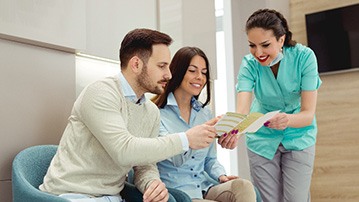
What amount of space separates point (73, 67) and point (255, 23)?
1.01 metres

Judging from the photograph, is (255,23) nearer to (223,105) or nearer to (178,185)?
(178,185)

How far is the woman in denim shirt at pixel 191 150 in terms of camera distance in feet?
6.35

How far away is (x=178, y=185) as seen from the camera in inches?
76.5

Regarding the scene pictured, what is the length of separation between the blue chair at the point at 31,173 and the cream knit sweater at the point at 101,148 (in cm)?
8

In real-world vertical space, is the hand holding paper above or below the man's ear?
below

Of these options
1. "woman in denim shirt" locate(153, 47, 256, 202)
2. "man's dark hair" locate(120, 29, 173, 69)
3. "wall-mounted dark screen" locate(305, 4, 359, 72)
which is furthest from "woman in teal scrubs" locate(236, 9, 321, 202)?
"wall-mounted dark screen" locate(305, 4, 359, 72)

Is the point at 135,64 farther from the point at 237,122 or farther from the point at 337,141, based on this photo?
the point at 337,141

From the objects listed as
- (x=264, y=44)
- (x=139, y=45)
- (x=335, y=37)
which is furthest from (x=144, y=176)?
(x=335, y=37)

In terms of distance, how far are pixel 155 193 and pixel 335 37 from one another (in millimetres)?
3399

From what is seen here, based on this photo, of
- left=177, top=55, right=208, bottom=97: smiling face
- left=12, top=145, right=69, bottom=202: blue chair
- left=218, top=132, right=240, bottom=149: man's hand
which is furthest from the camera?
left=177, top=55, right=208, bottom=97: smiling face

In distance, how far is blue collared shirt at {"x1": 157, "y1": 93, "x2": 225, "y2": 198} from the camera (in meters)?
1.94

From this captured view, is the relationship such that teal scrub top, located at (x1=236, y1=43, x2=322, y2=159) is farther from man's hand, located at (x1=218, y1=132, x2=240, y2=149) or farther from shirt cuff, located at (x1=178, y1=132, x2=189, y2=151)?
shirt cuff, located at (x1=178, y1=132, x2=189, y2=151)


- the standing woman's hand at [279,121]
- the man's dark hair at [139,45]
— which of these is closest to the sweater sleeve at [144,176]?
the man's dark hair at [139,45]

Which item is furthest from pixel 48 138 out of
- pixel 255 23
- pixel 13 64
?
pixel 255 23
